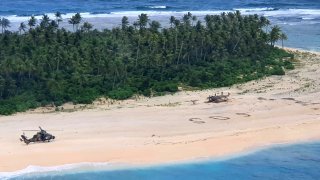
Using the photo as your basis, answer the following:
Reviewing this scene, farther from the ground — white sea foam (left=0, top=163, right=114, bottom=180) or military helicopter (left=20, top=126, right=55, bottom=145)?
military helicopter (left=20, top=126, right=55, bottom=145)

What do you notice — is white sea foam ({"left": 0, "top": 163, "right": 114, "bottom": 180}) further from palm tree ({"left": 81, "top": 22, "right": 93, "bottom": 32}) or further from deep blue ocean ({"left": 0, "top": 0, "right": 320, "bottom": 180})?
palm tree ({"left": 81, "top": 22, "right": 93, "bottom": 32})

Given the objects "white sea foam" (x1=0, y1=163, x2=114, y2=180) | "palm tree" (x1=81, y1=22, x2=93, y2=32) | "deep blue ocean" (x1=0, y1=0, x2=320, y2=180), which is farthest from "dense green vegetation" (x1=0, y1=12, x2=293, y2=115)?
"deep blue ocean" (x1=0, y1=0, x2=320, y2=180)

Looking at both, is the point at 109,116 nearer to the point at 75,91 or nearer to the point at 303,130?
the point at 75,91

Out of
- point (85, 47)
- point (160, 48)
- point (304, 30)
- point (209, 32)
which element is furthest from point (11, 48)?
point (304, 30)

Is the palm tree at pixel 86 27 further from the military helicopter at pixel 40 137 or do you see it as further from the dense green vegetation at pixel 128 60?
the military helicopter at pixel 40 137

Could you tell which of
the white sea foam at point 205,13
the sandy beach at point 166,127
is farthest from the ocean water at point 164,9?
the sandy beach at point 166,127

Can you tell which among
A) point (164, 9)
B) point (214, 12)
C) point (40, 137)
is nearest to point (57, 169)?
point (40, 137)
